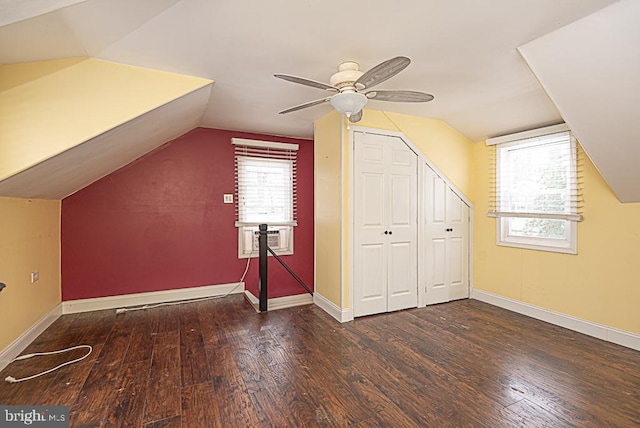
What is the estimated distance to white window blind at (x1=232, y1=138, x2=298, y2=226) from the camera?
4473 millimetres

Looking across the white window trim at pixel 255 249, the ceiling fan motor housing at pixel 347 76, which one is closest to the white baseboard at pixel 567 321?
the white window trim at pixel 255 249

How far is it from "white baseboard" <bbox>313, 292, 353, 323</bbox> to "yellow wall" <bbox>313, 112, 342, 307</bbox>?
0.05 m

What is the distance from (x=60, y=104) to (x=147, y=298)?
8.73 ft

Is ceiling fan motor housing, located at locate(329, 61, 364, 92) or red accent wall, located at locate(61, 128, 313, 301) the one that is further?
red accent wall, located at locate(61, 128, 313, 301)

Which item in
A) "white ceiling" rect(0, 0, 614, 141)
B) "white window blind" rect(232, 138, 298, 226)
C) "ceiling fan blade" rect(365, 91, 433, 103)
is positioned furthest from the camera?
"white window blind" rect(232, 138, 298, 226)

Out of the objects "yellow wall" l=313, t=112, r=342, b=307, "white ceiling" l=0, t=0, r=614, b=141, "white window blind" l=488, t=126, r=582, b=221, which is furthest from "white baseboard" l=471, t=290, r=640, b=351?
"white ceiling" l=0, t=0, r=614, b=141

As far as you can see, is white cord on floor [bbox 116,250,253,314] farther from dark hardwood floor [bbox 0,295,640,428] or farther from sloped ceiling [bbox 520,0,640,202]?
sloped ceiling [bbox 520,0,640,202]

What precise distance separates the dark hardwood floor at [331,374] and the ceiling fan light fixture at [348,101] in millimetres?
2010

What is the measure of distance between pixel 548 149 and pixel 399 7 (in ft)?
9.12

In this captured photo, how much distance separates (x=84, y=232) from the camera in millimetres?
3650

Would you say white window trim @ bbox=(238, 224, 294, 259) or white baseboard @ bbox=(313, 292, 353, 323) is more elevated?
white window trim @ bbox=(238, 224, 294, 259)

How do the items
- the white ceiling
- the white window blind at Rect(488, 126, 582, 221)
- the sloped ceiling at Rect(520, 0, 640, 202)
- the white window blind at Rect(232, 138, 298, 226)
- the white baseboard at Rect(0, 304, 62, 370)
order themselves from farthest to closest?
the white window blind at Rect(232, 138, 298, 226)
the white window blind at Rect(488, 126, 582, 221)
the white baseboard at Rect(0, 304, 62, 370)
the sloped ceiling at Rect(520, 0, 640, 202)
the white ceiling

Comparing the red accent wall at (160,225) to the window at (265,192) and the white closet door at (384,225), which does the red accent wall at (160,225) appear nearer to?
the window at (265,192)

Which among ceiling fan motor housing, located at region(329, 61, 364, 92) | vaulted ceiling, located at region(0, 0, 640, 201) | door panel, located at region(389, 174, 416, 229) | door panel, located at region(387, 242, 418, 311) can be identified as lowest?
door panel, located at region(387, 242, 418, 311)
